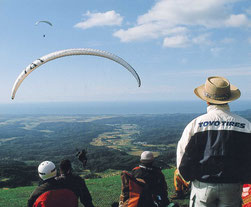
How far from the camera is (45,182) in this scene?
5867 mm

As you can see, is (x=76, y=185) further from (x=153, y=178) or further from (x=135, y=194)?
(x=153, y=178)

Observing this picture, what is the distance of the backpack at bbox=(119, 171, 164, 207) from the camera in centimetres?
595

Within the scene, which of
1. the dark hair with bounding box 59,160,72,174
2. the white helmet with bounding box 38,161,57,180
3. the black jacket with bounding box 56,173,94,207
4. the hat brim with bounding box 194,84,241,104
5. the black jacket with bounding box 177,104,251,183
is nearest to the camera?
the black jacket with bounding box 177,104,251,183

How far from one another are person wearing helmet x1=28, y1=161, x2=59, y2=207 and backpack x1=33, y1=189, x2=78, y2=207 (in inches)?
5.1

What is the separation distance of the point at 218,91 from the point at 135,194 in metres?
3.07

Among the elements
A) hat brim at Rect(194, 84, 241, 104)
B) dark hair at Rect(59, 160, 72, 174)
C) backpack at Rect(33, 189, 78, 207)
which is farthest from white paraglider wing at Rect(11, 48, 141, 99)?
hat brim at Rect(194, 84, 241, 104)

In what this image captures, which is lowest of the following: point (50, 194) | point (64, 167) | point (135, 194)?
A: point (135, 194)

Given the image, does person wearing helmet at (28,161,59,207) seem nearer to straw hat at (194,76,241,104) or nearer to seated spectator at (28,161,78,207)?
seated spectator at (28,161,78,207)

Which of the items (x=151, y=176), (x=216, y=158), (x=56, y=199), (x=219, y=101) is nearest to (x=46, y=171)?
(x=56, y=199)

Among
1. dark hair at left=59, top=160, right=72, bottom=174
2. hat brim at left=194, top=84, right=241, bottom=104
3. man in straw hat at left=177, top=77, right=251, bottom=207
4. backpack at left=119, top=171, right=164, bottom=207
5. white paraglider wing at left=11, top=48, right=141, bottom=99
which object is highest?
white paraglider wing at left=11, top=48, right=141, bottom=99

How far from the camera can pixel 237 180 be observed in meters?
4.33

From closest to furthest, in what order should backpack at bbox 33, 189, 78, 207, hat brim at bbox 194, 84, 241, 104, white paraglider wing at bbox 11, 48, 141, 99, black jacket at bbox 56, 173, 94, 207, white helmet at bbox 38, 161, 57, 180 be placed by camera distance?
hat brim at bbox 194, 84, 241, 104
backpack at bbox 33, 189, 78, 207
white helmet at bbox 38, 161, 57, 180
black jacket at bbox 56, 173, 94, 207
white paraglider wing at bbox 11, 48, 141, 99

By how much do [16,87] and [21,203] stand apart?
6.41 meters

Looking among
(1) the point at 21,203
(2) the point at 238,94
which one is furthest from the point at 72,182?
(1) the point at 21,203
